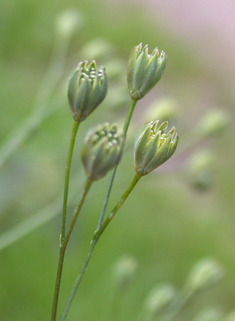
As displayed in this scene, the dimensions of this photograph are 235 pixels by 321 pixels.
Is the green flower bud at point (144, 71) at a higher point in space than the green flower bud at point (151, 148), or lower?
higher

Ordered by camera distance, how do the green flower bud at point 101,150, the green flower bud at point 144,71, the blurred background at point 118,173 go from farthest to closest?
the blurred background at point 118,173 → the green flower bud at point 144,71 → the green flower bud at point 101,150

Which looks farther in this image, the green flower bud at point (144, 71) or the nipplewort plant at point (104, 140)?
the green flower bud at point (144, 71)

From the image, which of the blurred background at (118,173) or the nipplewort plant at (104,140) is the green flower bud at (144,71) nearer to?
the nipplewort plant at (104,140)

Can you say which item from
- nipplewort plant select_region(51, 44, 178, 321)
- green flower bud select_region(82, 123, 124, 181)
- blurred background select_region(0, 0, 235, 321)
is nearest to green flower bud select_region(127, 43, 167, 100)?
nipplewort plant select_region(51, 44, 178, 321)

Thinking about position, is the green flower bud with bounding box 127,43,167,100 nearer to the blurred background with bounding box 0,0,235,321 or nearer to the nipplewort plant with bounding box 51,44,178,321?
the nipplewort plant with bounding box 51,44,178,321

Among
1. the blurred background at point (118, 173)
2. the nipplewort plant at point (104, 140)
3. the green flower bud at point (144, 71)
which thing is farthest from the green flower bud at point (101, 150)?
the blurred background at point (118, 173)

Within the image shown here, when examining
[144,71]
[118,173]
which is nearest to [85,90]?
[144,71]

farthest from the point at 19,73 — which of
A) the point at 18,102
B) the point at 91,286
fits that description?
the point at 91,286
